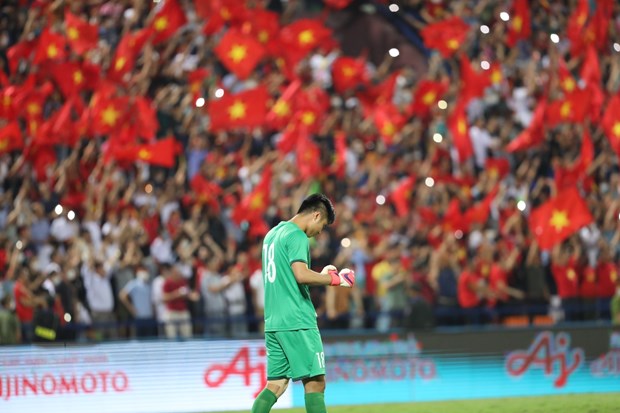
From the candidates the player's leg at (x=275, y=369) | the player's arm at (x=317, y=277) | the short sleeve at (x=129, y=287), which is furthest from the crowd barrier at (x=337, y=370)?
the player's arm at (x=317, y=277)

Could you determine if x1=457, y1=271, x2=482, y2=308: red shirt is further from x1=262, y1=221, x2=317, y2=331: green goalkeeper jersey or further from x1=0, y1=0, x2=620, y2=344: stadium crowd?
x1=262, y1=221, x2=317, y2=331: green goalkeeper jersey

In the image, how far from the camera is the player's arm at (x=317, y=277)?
9039mm

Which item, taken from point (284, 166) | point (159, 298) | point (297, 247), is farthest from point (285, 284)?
point (284, 166)

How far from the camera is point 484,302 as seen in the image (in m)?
17.1

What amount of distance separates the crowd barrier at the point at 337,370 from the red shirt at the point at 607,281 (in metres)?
2.14

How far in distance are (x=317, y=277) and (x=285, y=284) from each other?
0.38 meters

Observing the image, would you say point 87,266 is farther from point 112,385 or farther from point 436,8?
point 436,8

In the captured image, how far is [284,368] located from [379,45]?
14.6 m

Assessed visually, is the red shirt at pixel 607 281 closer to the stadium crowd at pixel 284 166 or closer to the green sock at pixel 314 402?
the stadium crowd at pixel 284 166

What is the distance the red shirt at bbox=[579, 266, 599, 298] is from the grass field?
2.66 m

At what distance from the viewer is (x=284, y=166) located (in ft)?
60.4

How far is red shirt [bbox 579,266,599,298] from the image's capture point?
17.5 m

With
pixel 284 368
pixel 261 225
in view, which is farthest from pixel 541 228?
pixel 284 368

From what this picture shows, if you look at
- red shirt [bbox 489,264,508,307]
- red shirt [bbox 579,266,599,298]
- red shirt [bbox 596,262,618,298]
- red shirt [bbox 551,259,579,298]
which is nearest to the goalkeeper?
red shirt [bbox 489,264,508,307]
